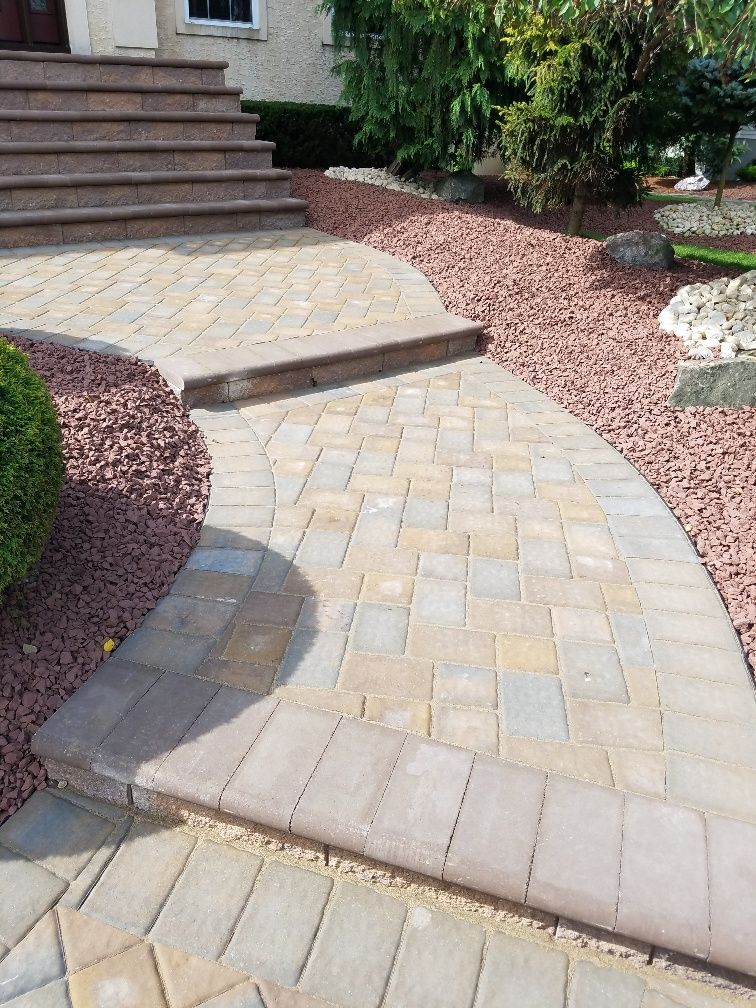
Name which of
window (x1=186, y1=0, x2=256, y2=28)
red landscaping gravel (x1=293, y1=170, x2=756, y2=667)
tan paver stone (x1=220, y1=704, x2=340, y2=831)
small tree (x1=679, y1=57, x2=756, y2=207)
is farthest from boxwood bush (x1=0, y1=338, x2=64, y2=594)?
small tree (x1=679, y1=57, x2=756, y2=207)

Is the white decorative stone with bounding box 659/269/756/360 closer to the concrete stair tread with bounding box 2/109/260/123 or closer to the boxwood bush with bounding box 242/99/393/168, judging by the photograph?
the concrete stair tread with bounding box 2/109/260/123

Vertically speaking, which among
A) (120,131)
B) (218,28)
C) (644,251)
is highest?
(218,28)

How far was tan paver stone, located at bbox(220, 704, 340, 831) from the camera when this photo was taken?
2.00 m

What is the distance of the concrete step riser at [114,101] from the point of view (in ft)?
25.9

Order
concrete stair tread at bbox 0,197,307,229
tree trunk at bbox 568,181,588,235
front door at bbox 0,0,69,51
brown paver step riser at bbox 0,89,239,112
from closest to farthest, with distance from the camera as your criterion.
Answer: concrete stair tread at bbox 0,197,307,229 < tree trunk at bbox 568,181,588,235 < brown paver step riser at bbox 0,89,239,112 < front door at bbox 0,0,69,51

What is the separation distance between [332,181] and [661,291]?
5.40 metres

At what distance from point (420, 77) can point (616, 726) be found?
914cm

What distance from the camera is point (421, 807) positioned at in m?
2.00

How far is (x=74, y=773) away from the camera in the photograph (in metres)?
2.18

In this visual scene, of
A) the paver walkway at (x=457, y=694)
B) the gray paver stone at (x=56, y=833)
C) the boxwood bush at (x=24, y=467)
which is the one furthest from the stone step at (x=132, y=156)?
the gray paver stone at (x=56, y=833)

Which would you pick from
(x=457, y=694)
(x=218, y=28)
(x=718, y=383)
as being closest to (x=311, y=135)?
(x=218, y=28)

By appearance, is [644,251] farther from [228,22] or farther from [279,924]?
[228,22]

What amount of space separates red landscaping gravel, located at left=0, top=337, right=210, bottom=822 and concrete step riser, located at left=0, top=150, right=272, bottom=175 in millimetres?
3879

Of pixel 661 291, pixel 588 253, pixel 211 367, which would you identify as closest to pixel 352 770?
pixel 211 367
